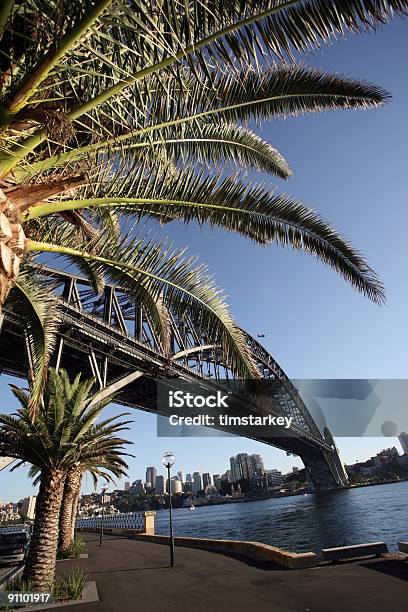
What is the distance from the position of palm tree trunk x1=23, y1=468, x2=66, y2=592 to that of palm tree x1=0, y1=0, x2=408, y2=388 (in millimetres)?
6466

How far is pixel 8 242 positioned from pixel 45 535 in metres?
9.41

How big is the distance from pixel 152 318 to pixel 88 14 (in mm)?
4395

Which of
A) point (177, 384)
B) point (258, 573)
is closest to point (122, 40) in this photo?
point (258, 573)

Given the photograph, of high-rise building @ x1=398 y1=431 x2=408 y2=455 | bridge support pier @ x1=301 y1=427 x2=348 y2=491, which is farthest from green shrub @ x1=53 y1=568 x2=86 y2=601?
high-rise building @ x1=398 y1=431 x2=408 y2=455

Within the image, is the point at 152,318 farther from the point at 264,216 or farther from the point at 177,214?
the point at 264,216

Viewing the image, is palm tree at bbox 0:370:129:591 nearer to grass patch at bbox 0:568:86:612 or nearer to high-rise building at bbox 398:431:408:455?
grass patch at bbox 0:568:86:612

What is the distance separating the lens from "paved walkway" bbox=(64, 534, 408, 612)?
6660 millimetres

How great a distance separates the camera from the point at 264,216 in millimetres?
5555

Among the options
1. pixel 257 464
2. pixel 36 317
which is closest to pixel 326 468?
pixel 36 317

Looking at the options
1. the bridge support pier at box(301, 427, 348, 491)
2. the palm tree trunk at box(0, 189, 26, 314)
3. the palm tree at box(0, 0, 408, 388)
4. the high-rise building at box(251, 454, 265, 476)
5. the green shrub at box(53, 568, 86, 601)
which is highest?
the high-rise building at box(251, 454, 265, 476)

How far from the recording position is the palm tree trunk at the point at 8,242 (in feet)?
10.6

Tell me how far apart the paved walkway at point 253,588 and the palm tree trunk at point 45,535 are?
1503 mm

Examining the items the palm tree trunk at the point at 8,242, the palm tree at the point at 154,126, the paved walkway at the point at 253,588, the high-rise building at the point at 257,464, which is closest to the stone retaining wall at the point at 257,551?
the paved walkway at the point at 253,588

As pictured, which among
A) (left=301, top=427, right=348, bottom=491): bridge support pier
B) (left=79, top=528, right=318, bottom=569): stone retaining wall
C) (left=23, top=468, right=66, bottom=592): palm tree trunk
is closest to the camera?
(left=23, top=468, right=66, bottom=592): palm tree trunk
